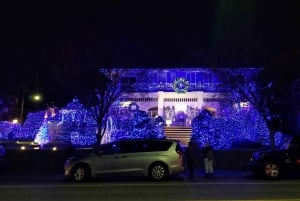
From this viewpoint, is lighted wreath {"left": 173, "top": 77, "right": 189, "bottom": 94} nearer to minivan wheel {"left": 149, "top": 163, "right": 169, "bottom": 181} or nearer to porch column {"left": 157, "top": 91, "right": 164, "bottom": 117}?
porch column {"left": 157, "top": 91, "right": 164, "bottom": 117}

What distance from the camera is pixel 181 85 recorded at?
151 feet

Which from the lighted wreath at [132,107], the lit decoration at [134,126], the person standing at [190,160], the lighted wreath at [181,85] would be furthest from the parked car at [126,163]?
the lighted wreath at [181,85]

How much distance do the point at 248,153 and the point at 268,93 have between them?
374cm

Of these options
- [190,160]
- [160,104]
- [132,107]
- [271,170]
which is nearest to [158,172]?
[190,160]

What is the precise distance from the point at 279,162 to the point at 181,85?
85.2 feet

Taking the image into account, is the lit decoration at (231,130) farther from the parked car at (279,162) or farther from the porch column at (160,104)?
the porch column at (160,104)

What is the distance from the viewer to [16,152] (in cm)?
2611

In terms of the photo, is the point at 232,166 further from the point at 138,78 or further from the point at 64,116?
the point at 64,116

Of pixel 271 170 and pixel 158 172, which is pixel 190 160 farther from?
pixel 271 170

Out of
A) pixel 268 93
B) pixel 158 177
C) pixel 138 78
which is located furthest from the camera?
pixel 138 78

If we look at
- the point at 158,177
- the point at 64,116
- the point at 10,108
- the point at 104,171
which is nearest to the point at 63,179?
the point at 104,171

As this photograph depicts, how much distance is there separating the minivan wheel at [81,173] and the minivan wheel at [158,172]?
2.50 m

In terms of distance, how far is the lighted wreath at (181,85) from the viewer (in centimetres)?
4569

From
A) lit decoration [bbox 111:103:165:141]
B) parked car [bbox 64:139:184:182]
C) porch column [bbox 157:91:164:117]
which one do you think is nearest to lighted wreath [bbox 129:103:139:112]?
lit decoration [bbox 111:103:165:141]
